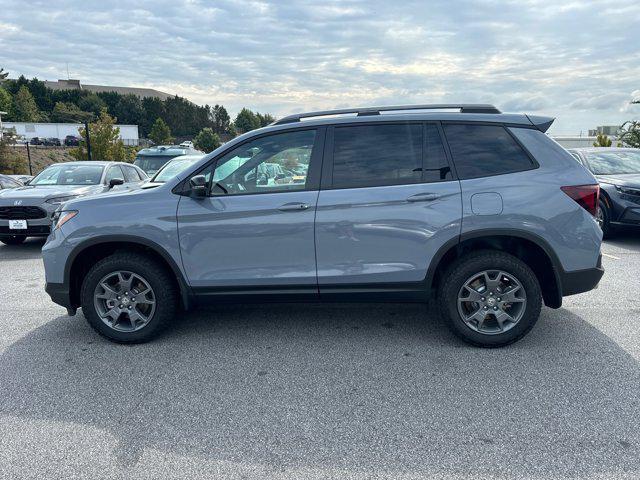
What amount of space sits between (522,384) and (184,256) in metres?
2.76

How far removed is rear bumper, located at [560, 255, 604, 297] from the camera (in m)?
3.80

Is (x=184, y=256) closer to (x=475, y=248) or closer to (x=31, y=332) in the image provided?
(x=31, y=332)

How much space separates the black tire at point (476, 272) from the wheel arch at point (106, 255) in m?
2.17

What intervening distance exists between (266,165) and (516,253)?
7.33 feet

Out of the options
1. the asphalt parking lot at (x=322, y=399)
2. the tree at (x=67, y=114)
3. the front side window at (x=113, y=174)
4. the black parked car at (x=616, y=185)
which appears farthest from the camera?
the tree at (x=67, y=114)

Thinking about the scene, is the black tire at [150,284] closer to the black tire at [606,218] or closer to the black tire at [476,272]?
the black tire at [476,272]

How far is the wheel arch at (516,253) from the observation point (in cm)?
374

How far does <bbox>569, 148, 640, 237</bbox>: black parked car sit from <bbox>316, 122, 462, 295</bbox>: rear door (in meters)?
4.86

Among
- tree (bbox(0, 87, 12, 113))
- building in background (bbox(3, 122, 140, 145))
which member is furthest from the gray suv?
tree (bbox(0, 87, 12, 113))

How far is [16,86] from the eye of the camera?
110125 millimetres

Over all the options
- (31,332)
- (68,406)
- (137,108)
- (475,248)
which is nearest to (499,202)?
(475,248)

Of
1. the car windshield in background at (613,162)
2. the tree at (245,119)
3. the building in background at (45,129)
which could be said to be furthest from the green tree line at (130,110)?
the car windshield in background at (613,162)

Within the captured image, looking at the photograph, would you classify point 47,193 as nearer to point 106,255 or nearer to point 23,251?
point 23,251

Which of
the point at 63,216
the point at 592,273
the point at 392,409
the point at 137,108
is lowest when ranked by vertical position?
the point at 392,409
